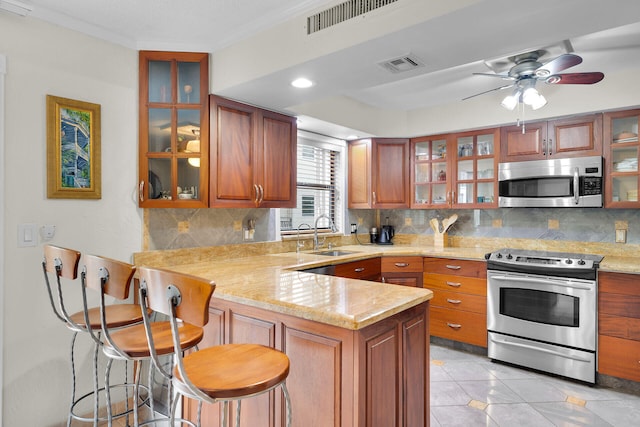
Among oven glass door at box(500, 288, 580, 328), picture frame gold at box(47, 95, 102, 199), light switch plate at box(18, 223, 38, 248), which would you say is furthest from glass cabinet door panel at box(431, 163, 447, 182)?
light switch plate at box(18, 223, 38, 248)

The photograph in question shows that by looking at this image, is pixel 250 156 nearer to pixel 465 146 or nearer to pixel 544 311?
pixel 465 146

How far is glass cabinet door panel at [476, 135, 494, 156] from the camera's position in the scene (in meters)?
3.81

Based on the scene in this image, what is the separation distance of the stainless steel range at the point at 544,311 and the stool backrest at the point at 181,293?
118 inches

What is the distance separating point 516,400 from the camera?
2.65m

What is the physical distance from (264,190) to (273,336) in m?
1.50

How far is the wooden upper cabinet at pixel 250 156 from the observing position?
2.67 m

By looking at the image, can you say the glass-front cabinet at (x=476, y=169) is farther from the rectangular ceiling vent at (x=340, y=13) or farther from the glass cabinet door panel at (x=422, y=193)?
the rectangular ceiling vent at (x=340, y=13)

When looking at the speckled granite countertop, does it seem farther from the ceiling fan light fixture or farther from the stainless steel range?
the ceiling fan light fixture

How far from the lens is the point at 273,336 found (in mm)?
1721

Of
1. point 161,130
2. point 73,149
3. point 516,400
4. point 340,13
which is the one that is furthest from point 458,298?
point 73,149

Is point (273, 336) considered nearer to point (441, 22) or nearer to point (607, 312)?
point (441, 22)

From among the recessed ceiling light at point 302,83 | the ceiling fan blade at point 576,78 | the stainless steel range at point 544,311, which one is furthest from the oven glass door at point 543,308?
the recessed ceiling light at point 302,83

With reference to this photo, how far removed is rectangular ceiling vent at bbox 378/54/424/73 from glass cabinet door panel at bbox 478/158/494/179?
6.82ft

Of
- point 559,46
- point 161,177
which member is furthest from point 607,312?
point 161,177
